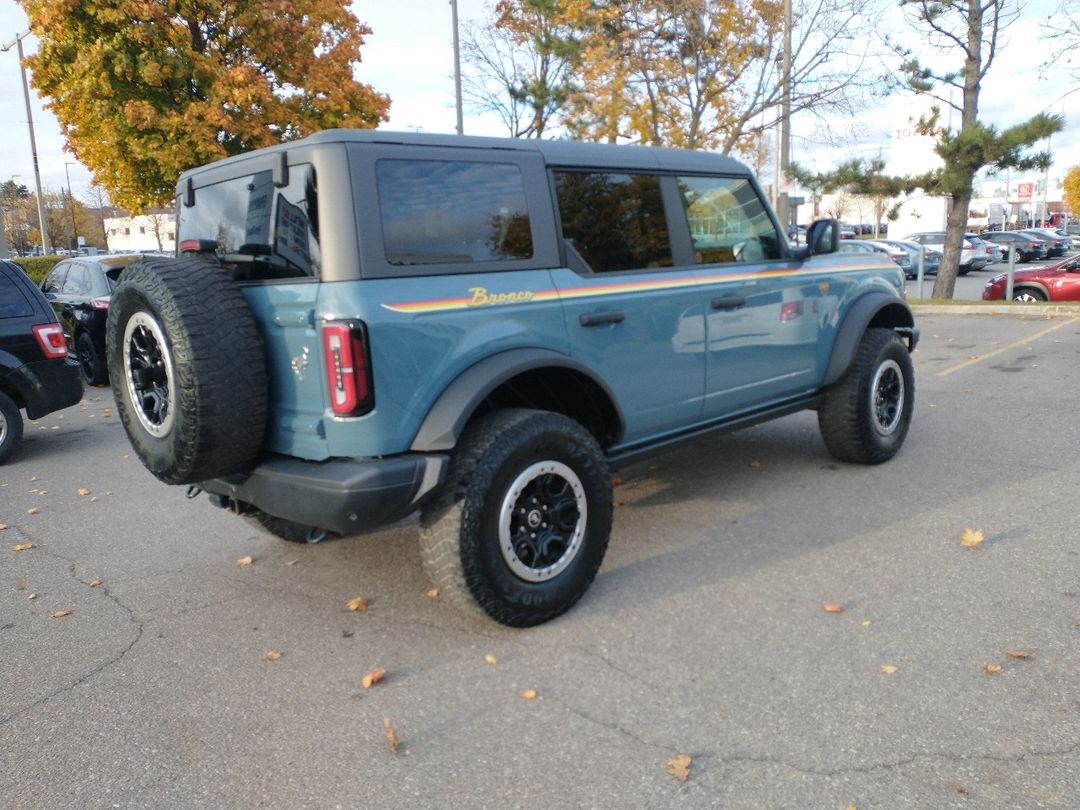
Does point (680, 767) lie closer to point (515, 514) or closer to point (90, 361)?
point (515, 514)

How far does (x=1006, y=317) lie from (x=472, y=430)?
46.2ft

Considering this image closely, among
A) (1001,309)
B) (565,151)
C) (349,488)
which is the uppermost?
(565,151)

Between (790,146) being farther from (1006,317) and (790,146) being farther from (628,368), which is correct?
(628,368)

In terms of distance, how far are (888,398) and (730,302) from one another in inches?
74.8

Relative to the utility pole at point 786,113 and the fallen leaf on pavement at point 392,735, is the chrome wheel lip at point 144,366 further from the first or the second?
the utility pole at point 786,113

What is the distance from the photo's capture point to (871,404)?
5500 mm

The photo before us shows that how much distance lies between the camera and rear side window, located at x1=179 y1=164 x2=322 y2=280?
10.6 ft

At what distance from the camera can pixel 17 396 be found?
7.07 metres

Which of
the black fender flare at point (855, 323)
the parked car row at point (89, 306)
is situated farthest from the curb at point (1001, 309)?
the parked car row at point (89, 306)

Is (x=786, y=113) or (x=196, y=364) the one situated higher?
(x=786, y=113)

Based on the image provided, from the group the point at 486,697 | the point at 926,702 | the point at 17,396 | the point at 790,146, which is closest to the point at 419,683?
the point at 486,697

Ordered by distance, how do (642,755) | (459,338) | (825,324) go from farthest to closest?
(825,324) → (459,338) → (642,755)

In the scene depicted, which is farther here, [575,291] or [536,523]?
[575,291]

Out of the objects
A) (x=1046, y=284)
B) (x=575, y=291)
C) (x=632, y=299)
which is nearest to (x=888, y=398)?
(x=632, y=299)
